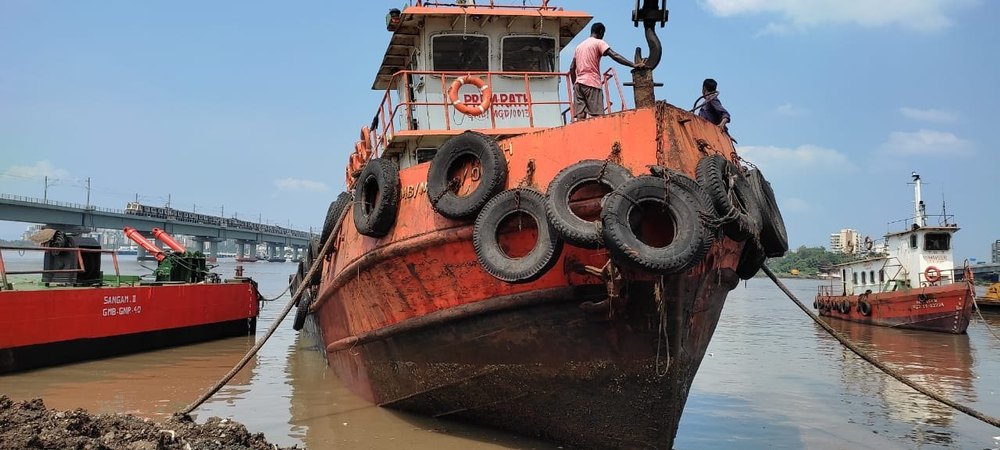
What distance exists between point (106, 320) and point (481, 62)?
706 centimetres

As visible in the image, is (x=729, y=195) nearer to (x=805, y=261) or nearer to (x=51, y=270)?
(x=51, y=270)

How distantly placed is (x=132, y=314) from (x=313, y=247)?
142 inches

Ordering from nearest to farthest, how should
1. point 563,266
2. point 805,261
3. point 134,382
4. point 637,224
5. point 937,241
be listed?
point 637,224 → point 563,266 → point 134,382 → point 937,241 → point 805,261

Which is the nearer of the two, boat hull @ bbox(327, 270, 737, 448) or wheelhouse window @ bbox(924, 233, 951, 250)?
boat hull @ bbox(327, 270, 737, 448)

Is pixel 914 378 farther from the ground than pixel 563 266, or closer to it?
closer to it

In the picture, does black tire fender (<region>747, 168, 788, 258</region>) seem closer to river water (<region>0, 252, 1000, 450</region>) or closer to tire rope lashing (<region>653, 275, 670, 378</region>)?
tire rope lashing (<region>653, 275, 670, 378</region>)

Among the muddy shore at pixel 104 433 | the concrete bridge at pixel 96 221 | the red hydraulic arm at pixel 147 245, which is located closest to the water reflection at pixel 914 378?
the muddy shore at pixel 104 433

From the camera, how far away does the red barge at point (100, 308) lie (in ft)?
29.1

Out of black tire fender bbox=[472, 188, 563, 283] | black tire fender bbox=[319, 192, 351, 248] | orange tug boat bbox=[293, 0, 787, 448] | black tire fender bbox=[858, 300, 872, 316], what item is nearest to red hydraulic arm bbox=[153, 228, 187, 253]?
black tire fender bbox=[319, 192, 351, 248]

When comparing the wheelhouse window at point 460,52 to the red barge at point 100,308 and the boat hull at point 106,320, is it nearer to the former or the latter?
the red barge at point 100,308

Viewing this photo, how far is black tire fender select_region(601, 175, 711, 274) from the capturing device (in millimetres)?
4324

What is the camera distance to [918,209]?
2030 cm

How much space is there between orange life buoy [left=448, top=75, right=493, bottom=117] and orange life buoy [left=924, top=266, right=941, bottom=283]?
1740cm

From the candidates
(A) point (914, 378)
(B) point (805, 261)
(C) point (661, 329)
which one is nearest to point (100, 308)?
(C) point (661, 329)
